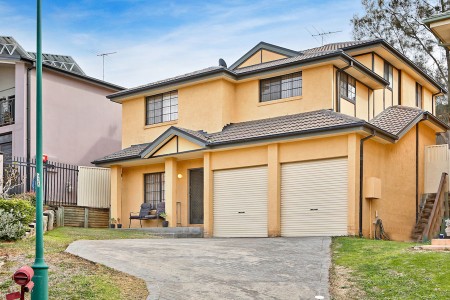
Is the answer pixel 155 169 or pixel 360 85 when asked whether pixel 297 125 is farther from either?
pixel 155 169

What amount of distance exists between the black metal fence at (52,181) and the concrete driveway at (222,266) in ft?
30.5

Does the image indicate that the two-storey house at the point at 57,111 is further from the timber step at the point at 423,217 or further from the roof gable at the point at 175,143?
the timber step at the point at 423,217

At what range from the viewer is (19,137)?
29469 millimetres

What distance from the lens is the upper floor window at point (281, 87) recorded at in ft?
80.8

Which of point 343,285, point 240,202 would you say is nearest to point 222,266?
point 343,285

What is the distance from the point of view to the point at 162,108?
2853cm

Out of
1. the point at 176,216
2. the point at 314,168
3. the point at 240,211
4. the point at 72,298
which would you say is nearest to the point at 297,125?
the point at 314,168

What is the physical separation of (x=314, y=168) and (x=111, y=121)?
15.2m

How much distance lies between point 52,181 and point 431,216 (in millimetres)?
15794

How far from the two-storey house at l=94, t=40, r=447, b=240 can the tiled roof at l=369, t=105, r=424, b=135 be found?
0.05m

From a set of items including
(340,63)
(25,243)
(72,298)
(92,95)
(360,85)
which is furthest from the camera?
(92,95)

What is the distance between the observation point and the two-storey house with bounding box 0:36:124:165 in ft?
96.5

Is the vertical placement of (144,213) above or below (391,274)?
above

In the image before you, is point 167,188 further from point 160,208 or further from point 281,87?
point 281,87
